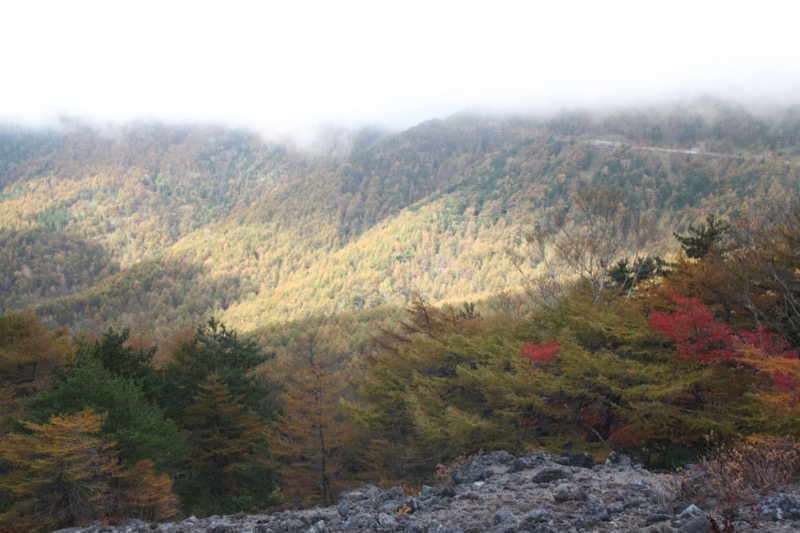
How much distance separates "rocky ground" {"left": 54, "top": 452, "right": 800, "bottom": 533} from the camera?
211 inches

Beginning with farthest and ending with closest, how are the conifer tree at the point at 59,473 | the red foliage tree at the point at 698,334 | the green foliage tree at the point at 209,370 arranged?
the green foliage tree at the point at 209,370, the red foliage tree at the point at 698,334, the conifer tree at the point at 59,473

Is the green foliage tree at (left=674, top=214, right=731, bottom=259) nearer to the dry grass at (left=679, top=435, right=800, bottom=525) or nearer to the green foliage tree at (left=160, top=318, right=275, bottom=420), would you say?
the dry grass at (left=679, top=435, right=800, bottom=525)

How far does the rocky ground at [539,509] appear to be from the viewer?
5359 millimetres

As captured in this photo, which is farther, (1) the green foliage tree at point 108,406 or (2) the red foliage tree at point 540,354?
(2) the red foliage tree at point 540,354

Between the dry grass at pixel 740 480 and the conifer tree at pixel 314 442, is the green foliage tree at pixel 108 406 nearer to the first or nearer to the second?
the conifer tree at pixel 314 442

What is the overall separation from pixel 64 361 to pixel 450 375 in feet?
77.0

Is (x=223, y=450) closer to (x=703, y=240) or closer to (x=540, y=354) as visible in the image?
(x=540, y=354)

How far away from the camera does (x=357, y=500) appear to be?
9.88 m

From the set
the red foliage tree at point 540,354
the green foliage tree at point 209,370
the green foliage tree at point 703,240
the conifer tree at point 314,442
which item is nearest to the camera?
the red foliage tree at point 540,354

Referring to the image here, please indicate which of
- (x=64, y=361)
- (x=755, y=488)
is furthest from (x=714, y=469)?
(x=64, y=361)

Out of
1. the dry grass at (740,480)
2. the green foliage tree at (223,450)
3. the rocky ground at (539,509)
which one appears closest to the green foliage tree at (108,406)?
the green foliage tree at (223,450)

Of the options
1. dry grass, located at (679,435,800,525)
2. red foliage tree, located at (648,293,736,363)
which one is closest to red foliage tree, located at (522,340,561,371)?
red foliage tree, located at (648,293,736,363)

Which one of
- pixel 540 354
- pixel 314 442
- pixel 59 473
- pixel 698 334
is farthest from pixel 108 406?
pixel 698 334

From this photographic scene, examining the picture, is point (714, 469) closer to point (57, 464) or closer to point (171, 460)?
point (57, 464)
